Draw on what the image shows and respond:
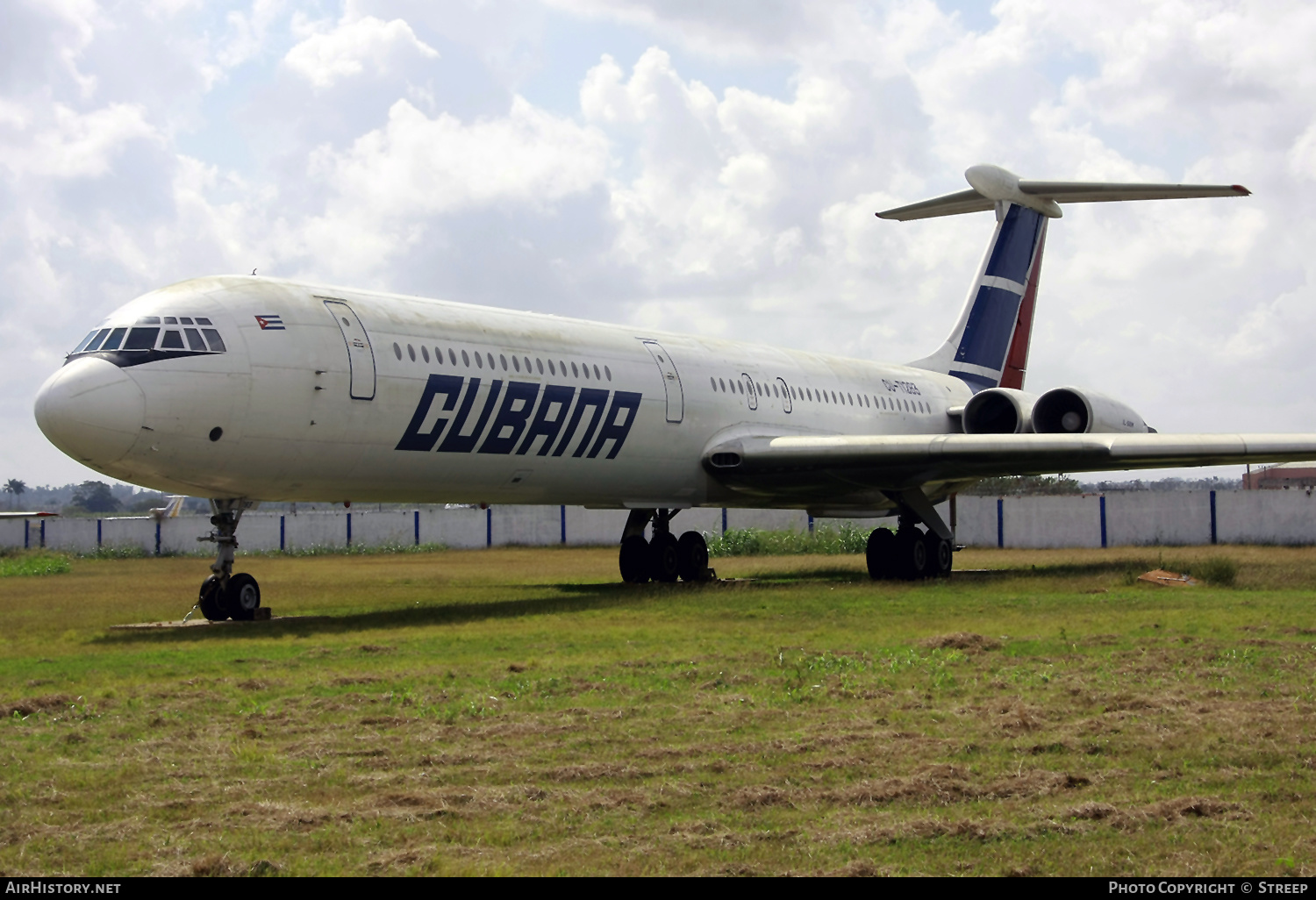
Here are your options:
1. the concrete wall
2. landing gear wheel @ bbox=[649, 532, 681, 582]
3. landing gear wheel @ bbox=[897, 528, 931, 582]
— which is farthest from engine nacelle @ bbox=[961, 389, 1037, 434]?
the concrete wall

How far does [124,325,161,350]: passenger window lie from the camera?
45.1 ft

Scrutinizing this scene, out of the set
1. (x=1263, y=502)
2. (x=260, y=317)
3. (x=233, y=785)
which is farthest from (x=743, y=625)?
(x=1263, y=502)

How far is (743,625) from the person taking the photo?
43.3 ft

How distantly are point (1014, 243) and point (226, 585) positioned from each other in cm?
1892

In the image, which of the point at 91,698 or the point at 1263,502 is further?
the point at 1263,502

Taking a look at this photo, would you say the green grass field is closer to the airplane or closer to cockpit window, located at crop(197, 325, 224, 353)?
the airplane

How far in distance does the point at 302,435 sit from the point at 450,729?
773cm

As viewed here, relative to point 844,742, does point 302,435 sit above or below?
above

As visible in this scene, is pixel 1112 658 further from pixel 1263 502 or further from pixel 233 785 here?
pixel 1263 502

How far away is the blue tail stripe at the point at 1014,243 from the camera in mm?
27984

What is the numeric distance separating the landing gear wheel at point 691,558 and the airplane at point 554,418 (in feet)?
0.12

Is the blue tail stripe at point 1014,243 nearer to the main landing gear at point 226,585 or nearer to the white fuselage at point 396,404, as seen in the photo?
the white fuselage at point 396,404

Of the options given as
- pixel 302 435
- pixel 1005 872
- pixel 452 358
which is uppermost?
pixel 452 358

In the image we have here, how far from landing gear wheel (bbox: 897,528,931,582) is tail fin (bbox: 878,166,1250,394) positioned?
7937 mm
